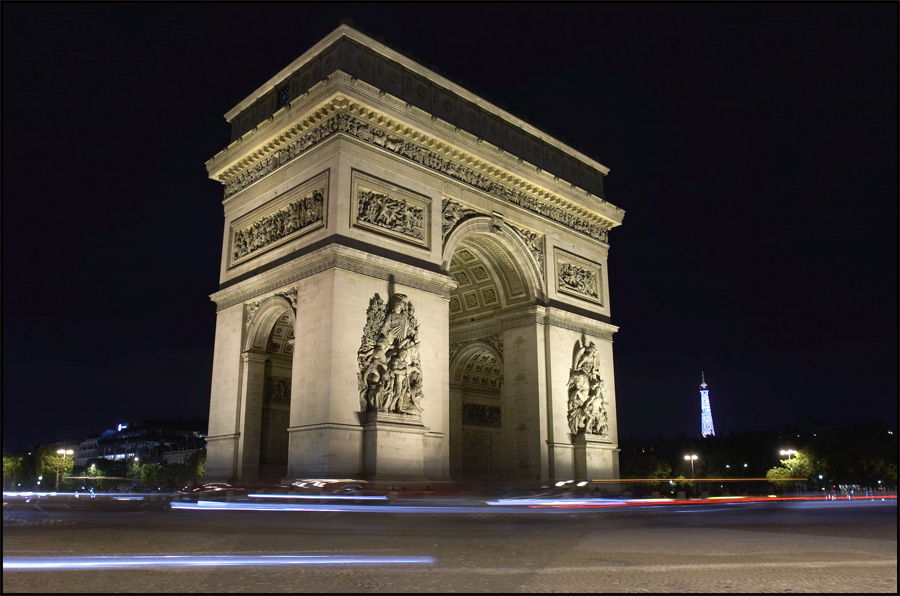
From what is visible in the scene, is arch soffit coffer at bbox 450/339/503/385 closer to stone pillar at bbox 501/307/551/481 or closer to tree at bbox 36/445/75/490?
stone pillar at bbox 501/307/551/481

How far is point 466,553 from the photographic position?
26.7 ft

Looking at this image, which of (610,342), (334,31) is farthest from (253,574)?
(610,342)

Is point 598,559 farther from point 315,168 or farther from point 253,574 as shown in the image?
point 315,168

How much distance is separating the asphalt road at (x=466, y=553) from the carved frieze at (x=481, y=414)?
735 inches

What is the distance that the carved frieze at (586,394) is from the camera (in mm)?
28016

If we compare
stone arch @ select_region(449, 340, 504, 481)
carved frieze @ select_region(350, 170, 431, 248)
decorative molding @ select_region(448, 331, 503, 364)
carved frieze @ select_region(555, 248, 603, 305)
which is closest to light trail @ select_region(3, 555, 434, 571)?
carved frieze @ select_region(350, 170, 431, 248)

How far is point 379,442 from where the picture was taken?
20.6m

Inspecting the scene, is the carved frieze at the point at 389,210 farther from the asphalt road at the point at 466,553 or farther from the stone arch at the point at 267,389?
the asphalt road at the point at 466,553

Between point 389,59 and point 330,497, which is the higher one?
point 389,59

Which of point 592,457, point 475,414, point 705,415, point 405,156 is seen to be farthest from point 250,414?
point 705,415

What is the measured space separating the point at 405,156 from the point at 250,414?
389 inches

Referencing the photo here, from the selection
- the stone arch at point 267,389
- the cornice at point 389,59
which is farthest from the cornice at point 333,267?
the cornice at point 389,59

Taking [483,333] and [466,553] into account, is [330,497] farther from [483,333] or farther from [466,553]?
[483,333]

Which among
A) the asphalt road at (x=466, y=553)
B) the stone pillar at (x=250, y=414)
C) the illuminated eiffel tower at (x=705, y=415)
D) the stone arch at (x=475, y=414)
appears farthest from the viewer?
the illuminated eiffel tower at (x=705, y=415)
